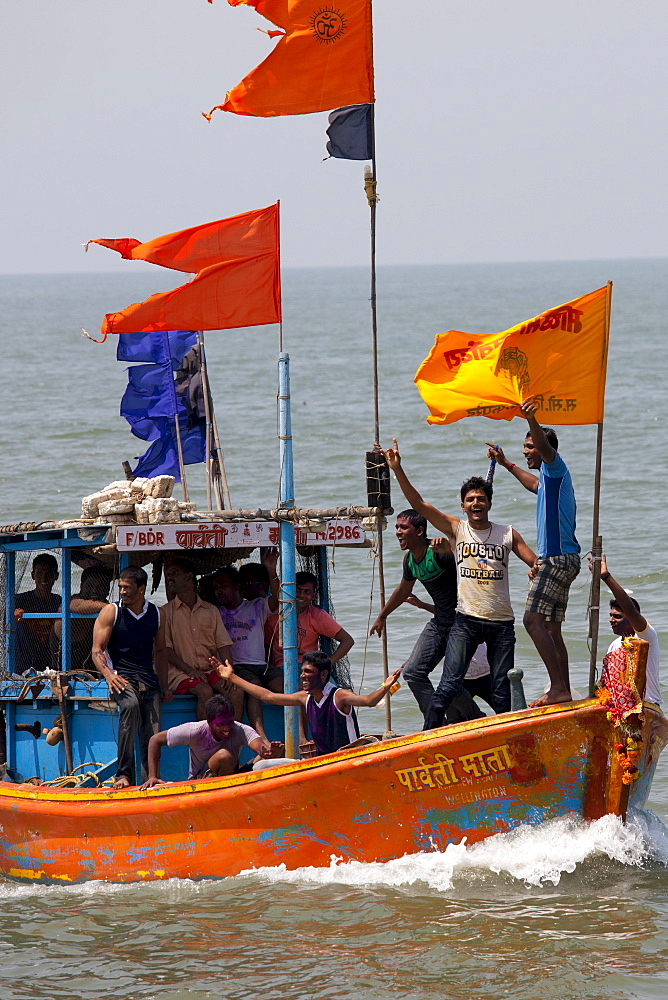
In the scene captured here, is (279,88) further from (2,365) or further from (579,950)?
(2,365)

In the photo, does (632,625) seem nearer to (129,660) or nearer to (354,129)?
(129,660)

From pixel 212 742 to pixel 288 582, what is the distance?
1264mm

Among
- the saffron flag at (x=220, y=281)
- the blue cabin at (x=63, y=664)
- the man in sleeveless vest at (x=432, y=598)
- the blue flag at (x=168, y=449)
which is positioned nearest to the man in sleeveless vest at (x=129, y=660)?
the blue cabin at (x=63, y=664)

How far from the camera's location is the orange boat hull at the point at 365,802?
8.70 metres

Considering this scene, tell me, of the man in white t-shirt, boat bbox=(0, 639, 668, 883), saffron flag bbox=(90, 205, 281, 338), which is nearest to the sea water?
boat bbox=(0, 639, 668, 883)

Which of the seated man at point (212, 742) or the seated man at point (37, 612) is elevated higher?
the seated man at point (37, 612)

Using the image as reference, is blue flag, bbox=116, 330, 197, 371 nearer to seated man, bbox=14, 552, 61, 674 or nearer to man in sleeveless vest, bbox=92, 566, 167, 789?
seated man, bbox=14, 552, 61, 674

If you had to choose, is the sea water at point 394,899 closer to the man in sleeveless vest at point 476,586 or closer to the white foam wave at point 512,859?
the white foam wave at point 512,859

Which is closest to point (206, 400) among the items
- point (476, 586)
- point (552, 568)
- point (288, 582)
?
point (288, 582)

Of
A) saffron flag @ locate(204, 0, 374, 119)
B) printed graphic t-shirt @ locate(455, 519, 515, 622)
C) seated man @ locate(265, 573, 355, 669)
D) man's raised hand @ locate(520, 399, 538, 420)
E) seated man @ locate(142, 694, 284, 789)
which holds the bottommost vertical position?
seated man @ locate(142, 694, 284, 789)

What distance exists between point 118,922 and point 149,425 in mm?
4949

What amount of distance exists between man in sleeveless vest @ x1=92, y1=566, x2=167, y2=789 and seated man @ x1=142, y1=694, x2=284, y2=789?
0.75ft

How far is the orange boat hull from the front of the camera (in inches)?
343

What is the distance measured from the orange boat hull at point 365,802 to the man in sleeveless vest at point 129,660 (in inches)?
17.1
